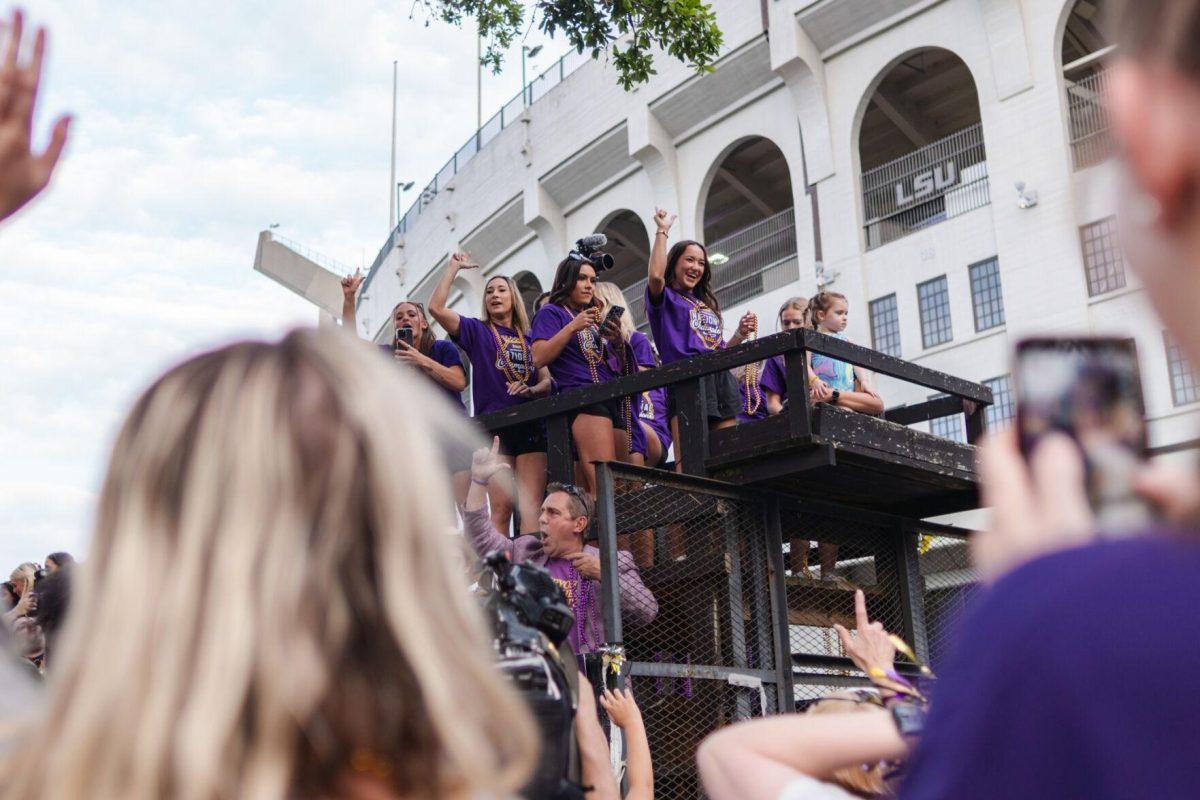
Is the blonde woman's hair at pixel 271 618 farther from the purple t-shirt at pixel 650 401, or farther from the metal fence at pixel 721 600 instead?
the purple t-shirt at pixel 650 401

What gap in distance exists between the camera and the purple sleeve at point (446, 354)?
825 cm

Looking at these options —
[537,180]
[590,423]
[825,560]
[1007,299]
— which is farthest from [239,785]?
[537,180]

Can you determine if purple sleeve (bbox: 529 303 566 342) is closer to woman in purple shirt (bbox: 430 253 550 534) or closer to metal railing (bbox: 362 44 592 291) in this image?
woman in purple shirt (bbox: 430 253 550 534)

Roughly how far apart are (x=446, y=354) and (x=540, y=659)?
6551 millimetres

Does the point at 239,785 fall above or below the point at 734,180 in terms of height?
below

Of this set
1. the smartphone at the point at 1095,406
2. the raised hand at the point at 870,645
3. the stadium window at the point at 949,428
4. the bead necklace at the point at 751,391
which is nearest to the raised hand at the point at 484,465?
the bead necklace at the point at 751,391

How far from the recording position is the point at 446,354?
8.26 metres

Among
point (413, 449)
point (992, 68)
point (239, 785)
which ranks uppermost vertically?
point (992, 68)

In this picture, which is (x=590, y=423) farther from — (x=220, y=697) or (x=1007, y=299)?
(x=1007, y=299)

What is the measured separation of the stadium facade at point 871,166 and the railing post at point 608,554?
13.5 meters

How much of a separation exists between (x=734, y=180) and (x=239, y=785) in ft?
98.3

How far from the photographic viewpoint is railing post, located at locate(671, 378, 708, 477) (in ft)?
23.4

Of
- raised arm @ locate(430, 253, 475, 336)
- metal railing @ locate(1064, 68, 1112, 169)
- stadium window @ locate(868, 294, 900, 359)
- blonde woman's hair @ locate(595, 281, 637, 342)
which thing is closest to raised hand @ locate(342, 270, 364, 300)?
raised arm @ locate(430, 253, 475, 336)

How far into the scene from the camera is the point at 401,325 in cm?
831
